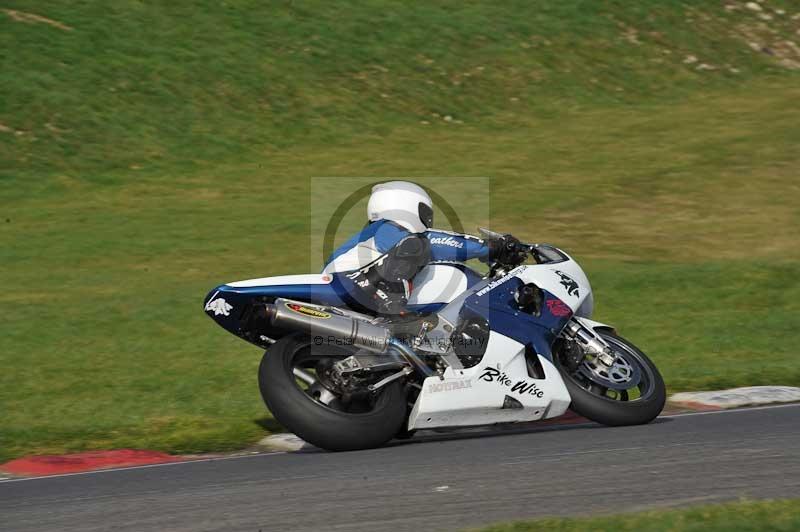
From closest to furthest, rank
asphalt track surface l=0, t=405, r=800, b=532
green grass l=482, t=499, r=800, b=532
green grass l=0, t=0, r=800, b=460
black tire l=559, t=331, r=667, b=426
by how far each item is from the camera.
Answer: green grass l=482, t=499, r=800, b=532, asphalt track surface l=0, t=405, r=800, b=532, black tire l=559, t=331, r=667, b=426, green grass l=0, t=0, r=800, b=460

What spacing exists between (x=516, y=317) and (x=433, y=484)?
188cm

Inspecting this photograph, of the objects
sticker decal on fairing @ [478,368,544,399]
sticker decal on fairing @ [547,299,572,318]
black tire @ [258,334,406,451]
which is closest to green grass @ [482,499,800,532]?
black tire @ [258,334,406,451]

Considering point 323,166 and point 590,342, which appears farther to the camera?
point 323,166

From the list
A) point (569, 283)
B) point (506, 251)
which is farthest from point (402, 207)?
point (569, 283)

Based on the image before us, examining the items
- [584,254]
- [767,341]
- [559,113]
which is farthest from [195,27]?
[767,341]

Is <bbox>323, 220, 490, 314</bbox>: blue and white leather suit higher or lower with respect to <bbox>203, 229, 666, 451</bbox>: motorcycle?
higher

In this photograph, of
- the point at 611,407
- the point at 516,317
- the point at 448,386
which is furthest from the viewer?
the point at 516,317

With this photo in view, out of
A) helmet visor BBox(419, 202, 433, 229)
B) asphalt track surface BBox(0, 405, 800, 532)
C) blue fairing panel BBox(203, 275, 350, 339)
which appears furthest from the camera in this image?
helmet visor BBox(419, 202, 433, 229)

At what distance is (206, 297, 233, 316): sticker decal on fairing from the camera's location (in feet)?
23.5

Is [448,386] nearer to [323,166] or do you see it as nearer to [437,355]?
[437,355]

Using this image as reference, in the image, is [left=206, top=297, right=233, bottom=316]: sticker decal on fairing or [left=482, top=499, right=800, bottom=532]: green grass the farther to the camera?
[left=206, top=297, right=233, bottom=316]: sticker decal on fairing

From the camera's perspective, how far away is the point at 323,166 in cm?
1948

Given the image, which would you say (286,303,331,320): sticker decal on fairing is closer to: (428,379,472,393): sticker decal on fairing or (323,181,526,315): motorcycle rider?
(323,181,526,315): motorcycle rider

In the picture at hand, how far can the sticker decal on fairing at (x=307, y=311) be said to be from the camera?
6957 mm
